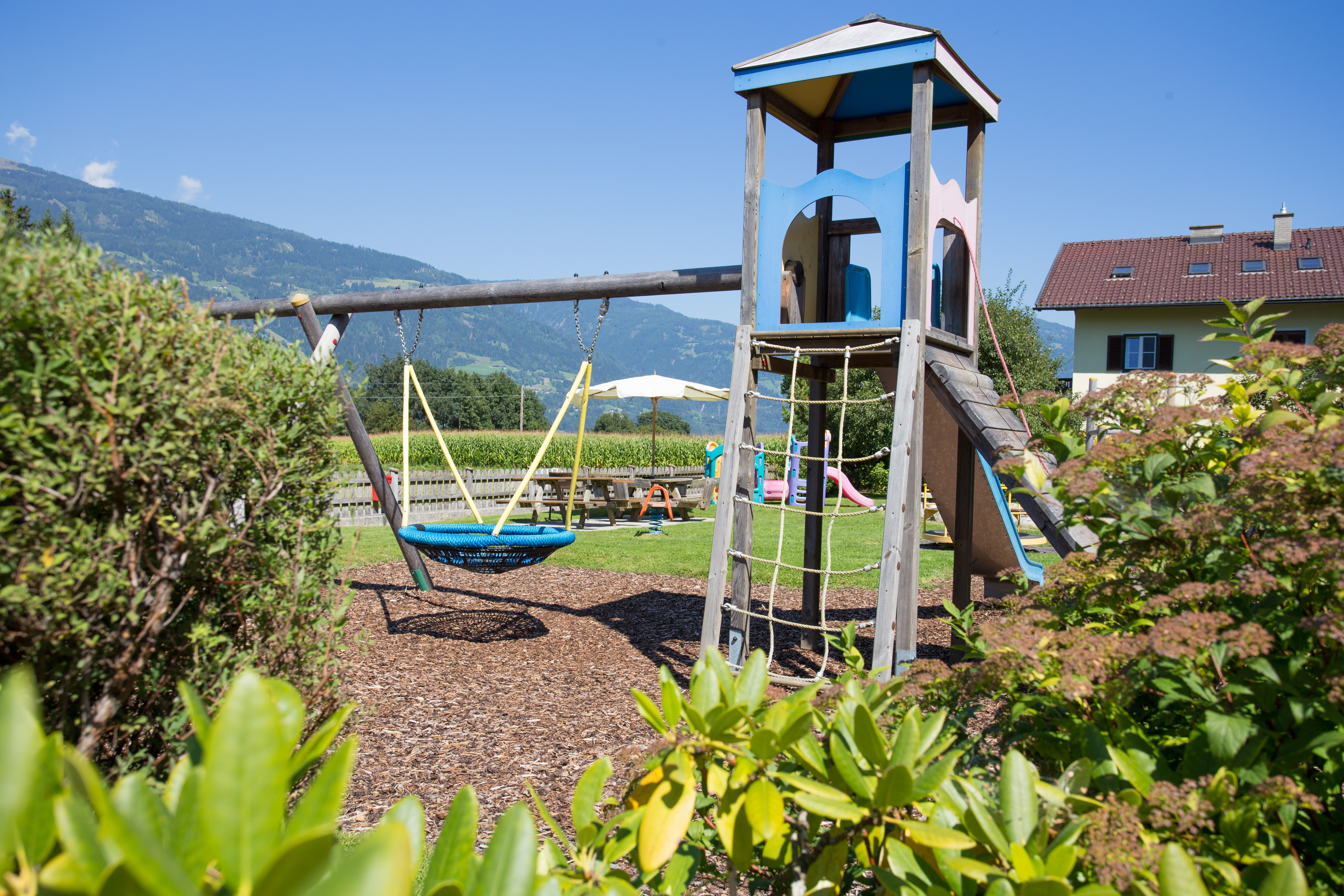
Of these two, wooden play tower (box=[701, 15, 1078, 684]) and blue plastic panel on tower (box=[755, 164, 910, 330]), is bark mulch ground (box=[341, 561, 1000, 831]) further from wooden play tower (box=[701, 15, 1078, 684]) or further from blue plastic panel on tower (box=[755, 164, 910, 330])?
blue plastic panel on tower (box=[755, 164, 910, 330])

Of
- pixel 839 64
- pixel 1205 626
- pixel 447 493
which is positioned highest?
pixel 839 64

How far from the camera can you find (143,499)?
1782 mm

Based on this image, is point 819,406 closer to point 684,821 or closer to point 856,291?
point 856,291

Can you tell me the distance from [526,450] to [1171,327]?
22041 millimetres

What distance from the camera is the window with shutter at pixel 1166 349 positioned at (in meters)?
27.2

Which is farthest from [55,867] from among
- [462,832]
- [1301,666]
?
[1301,666]

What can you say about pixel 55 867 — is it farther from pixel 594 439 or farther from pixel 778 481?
pixel 594 439

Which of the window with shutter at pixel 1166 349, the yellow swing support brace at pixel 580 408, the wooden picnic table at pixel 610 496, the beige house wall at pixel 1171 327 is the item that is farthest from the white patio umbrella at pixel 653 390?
the window with shutter at pixel 1166 349

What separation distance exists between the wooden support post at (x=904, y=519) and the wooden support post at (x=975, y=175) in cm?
107

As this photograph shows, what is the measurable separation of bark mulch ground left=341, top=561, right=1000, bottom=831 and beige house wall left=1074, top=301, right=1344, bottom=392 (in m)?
22.5

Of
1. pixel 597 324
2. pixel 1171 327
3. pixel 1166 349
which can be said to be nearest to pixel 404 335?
pixel 597 324

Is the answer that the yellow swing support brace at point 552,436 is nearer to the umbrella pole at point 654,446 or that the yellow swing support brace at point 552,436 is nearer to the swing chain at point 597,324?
the swing chain at point 597,324

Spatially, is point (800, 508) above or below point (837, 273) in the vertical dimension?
below

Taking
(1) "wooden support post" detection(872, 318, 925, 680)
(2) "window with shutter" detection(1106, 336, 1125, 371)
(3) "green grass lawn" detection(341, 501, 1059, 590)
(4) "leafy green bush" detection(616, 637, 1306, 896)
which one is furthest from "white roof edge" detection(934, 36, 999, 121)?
(2) "window with shutter" detection(1106, 336, 1125, 371)
